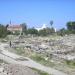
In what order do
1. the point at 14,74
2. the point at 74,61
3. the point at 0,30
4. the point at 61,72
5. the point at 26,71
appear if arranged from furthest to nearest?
1. the point at 0,30
2. the point at 74,61
3. the point at 61,72
4. the point at 26,71
5. the point at 14,74

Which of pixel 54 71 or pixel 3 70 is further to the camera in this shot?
pixel 54 71

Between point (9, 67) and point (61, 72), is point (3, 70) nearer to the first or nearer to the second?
point (9, 67)

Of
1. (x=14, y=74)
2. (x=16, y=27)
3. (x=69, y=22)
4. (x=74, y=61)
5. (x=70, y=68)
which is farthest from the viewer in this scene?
(x=16, y=27)

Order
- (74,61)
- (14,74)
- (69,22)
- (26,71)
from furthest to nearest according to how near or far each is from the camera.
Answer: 1. (69,22)
2. (74,61)
3. (26,71)
4. (14,74)

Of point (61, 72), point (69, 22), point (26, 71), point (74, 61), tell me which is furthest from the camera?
point (69, 22)

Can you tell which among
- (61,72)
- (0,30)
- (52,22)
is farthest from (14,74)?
(52,22)

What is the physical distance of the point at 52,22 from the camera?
6457 inches

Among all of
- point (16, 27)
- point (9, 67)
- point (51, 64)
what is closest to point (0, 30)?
point (51, 64)

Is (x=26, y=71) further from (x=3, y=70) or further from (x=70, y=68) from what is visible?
(x=70, y=68)

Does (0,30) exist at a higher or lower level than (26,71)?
higher

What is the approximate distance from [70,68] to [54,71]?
2.49 meters

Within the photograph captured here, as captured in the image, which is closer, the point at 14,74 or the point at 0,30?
the point at 14,74

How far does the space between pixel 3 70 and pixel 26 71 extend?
1.80 m

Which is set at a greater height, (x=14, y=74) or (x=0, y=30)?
(x=0, y=30)
